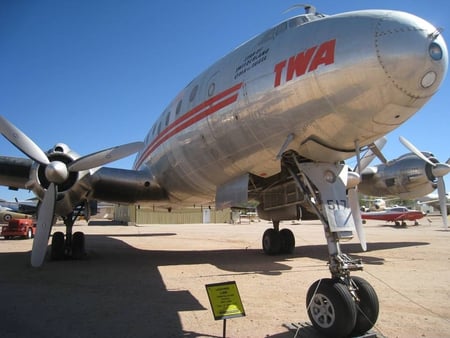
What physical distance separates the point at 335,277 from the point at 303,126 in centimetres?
225

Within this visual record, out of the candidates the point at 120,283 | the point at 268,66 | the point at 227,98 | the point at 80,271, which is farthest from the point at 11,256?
the point at 268,66

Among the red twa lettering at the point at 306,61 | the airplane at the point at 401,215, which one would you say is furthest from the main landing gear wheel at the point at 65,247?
the airplane at the point at 401,215

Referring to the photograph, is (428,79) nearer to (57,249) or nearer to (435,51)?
(435,51)

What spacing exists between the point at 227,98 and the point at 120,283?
4493mm

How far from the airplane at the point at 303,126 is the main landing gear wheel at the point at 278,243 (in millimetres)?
3384

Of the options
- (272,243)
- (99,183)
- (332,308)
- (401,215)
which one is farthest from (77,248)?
(401,215)

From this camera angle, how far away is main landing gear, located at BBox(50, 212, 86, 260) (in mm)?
11508

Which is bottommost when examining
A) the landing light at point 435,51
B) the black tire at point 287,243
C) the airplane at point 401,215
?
the black tire at point 287,243

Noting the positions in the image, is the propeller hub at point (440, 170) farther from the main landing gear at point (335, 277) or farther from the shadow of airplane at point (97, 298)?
the main landing gear at point (335, 277)

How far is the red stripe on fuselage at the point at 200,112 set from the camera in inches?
278

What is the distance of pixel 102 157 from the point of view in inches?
365

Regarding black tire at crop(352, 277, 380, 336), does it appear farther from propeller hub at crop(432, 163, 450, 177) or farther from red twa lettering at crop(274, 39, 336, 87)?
propeller hub at crop(432, 163, 450, 177)

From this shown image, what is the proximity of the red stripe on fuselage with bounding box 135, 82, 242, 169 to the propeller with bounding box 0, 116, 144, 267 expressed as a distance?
1205 millimetres

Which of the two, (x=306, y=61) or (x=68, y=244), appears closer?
(x=306, y=61)
